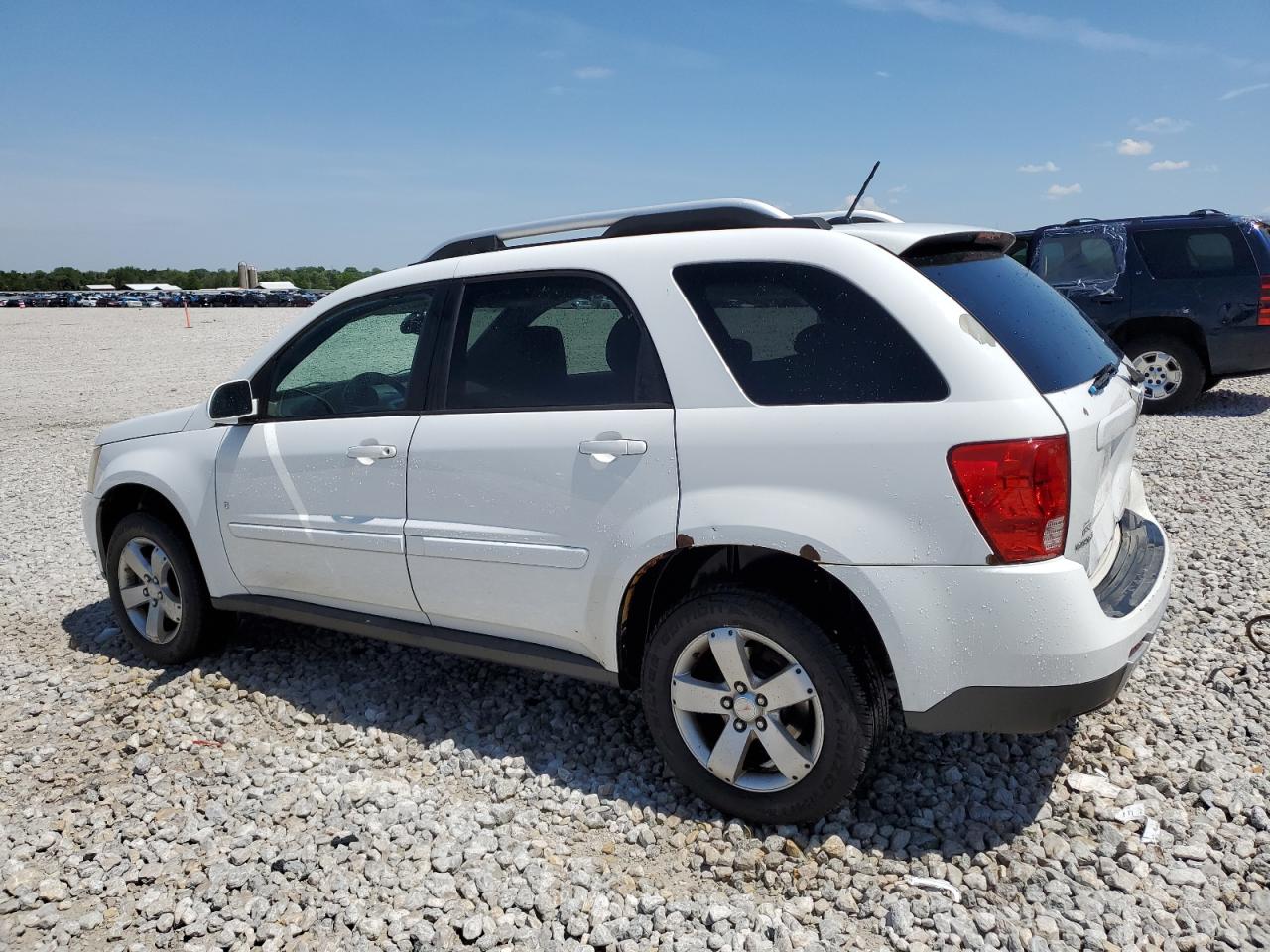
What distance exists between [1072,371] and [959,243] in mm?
586

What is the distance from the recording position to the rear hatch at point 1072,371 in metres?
2.71

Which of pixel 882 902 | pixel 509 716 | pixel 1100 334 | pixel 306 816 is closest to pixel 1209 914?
pixel 882 902

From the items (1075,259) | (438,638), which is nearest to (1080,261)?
(1075,259)

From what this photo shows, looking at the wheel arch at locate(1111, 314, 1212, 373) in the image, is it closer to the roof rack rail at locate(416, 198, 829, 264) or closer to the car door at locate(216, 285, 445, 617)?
the roof rack rail at locate(416, 198, 829, 264)

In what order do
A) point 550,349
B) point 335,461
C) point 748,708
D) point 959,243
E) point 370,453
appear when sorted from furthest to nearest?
point 335,461, point 370,453, point 550,349, point 959,243, point 748,708

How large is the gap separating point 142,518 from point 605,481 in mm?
2642

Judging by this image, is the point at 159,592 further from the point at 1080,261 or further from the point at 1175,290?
the point at 1175,290

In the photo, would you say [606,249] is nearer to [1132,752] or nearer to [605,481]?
[605,481]

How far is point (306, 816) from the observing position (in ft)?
11.0

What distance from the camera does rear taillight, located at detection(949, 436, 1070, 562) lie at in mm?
2578

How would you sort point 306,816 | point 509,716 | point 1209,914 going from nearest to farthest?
point 1209,914 < point 306,816 < point 509,716

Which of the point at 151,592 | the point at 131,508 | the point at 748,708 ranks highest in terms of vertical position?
the point at 131,508

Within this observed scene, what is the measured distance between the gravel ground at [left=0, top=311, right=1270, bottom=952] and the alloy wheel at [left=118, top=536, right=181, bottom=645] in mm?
215

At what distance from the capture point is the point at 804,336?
2936mm
